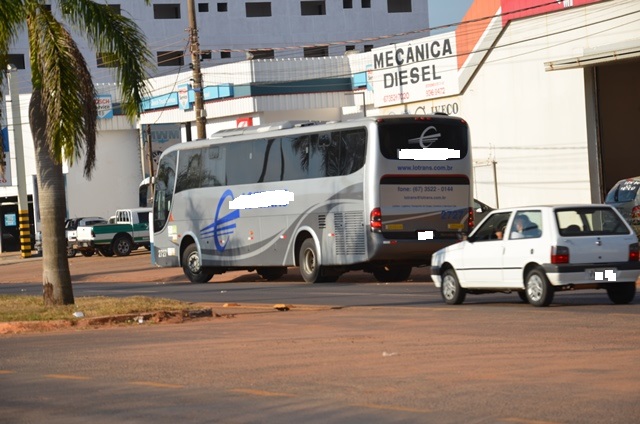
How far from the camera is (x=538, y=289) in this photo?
1875 cm

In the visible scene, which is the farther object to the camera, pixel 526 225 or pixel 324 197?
pixel 324 197

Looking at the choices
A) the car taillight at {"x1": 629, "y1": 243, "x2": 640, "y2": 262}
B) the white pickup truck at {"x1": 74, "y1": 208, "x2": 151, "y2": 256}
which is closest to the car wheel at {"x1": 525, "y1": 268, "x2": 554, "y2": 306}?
the car taillight at {"x1": 629, "y1": 243, "x2": 640, "y2": 262}

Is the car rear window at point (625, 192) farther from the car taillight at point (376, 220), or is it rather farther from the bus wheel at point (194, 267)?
the bus wheel at point (194, 267)

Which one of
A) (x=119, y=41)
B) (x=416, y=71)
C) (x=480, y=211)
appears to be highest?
(x=416, y=71)

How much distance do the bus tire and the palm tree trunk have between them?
32.4 feet

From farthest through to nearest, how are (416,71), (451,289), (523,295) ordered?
(416,71) → (451,289) → (523,295)

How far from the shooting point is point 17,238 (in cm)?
6950

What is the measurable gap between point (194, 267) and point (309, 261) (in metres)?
5.12

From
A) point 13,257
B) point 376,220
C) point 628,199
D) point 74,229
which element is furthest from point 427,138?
point 13,257

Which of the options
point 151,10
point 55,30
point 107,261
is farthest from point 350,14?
point 55,30

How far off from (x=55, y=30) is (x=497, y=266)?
7898mm

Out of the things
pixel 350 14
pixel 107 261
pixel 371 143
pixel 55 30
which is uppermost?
pixel 350 14

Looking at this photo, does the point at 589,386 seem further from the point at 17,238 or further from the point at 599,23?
the point at 17,238

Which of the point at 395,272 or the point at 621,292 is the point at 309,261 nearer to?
the point at 395,272
